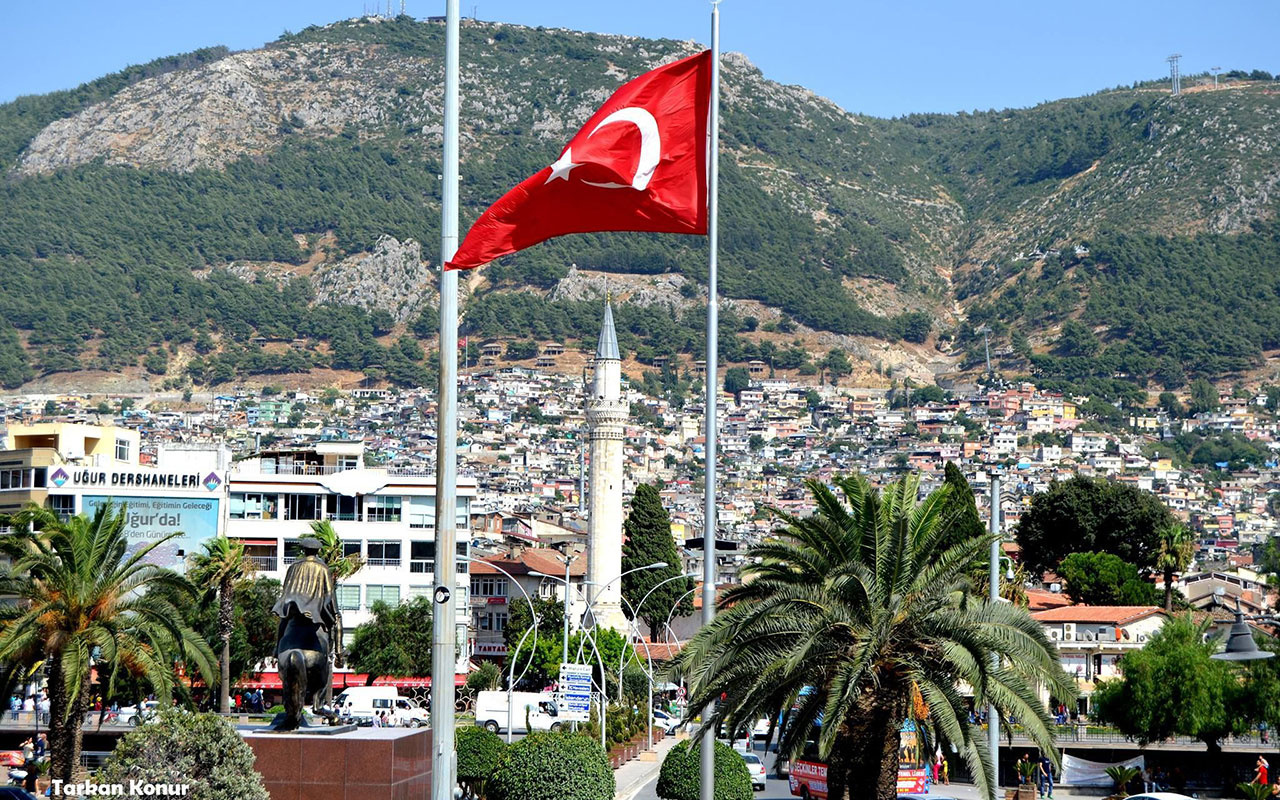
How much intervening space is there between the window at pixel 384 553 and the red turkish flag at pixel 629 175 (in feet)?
198

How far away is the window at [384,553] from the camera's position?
7856cm

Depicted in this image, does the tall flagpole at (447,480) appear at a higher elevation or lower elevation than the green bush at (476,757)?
higher

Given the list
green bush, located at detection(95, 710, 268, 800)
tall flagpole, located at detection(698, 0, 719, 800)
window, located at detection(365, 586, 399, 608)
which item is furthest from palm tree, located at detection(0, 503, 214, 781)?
window, located at detection(365, 586, 399, 608)

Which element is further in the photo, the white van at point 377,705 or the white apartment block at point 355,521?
the white apartment block at point 355,521

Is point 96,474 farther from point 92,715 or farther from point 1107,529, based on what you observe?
point 1107,529

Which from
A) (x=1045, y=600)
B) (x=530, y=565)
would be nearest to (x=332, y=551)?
(x=1045, y=600)

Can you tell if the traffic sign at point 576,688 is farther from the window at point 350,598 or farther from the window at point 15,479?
the window at point 15,479

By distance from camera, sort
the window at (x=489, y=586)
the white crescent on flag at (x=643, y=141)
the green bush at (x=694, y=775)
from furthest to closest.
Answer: the window at (x=489, y=586), the green bush at (x=694, y=775), the white crescent on flag at (x=643, y=141)

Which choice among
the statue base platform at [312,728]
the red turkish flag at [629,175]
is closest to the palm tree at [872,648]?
the statue base platform at [312,728]

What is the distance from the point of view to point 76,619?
99.9 ft

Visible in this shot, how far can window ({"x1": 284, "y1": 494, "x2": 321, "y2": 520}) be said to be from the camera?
257 feet

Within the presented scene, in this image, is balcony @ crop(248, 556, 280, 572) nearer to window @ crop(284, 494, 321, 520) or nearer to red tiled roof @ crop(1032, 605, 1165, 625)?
window @ crop(284, 494, 321, 520)

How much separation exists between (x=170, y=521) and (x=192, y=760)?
5756cm

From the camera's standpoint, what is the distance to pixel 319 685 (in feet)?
72.7
